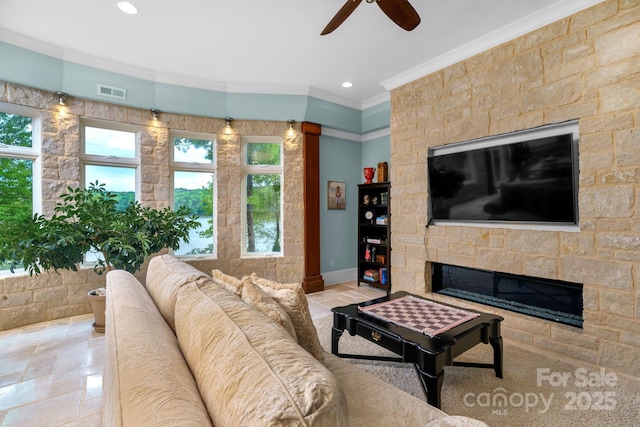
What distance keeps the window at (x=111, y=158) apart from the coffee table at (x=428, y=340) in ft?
10.7

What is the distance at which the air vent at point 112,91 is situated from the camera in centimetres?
345

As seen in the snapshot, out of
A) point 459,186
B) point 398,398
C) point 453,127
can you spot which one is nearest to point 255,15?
point 453,127

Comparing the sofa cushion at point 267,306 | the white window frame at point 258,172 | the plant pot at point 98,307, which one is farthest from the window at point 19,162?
the sofa cushion at point 267,306

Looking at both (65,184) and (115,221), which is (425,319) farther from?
(65,184)

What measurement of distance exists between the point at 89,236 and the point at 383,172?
3715 millimetres

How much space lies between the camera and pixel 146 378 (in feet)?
2.48

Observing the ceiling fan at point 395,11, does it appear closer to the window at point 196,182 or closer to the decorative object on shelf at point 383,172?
the decorative object on shelf at point 383,172

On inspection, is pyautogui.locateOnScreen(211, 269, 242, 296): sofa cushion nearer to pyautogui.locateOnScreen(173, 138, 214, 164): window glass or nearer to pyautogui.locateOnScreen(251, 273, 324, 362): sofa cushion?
pyautogui.locateOnScreen(251, 273, 324, 362): sofa cushion

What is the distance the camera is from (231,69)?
12.2 feet

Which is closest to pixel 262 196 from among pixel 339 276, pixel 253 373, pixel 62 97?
pixel 339 276

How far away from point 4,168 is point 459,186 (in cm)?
488

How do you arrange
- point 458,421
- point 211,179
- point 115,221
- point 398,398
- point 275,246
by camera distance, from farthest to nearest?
point 275,246, point 211,179, point 115,221, point 398,398, point 458,421

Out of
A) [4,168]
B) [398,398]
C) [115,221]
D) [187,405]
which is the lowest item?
[398,398]

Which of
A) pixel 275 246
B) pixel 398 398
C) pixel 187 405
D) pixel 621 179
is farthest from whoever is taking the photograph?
pixel 275 246
